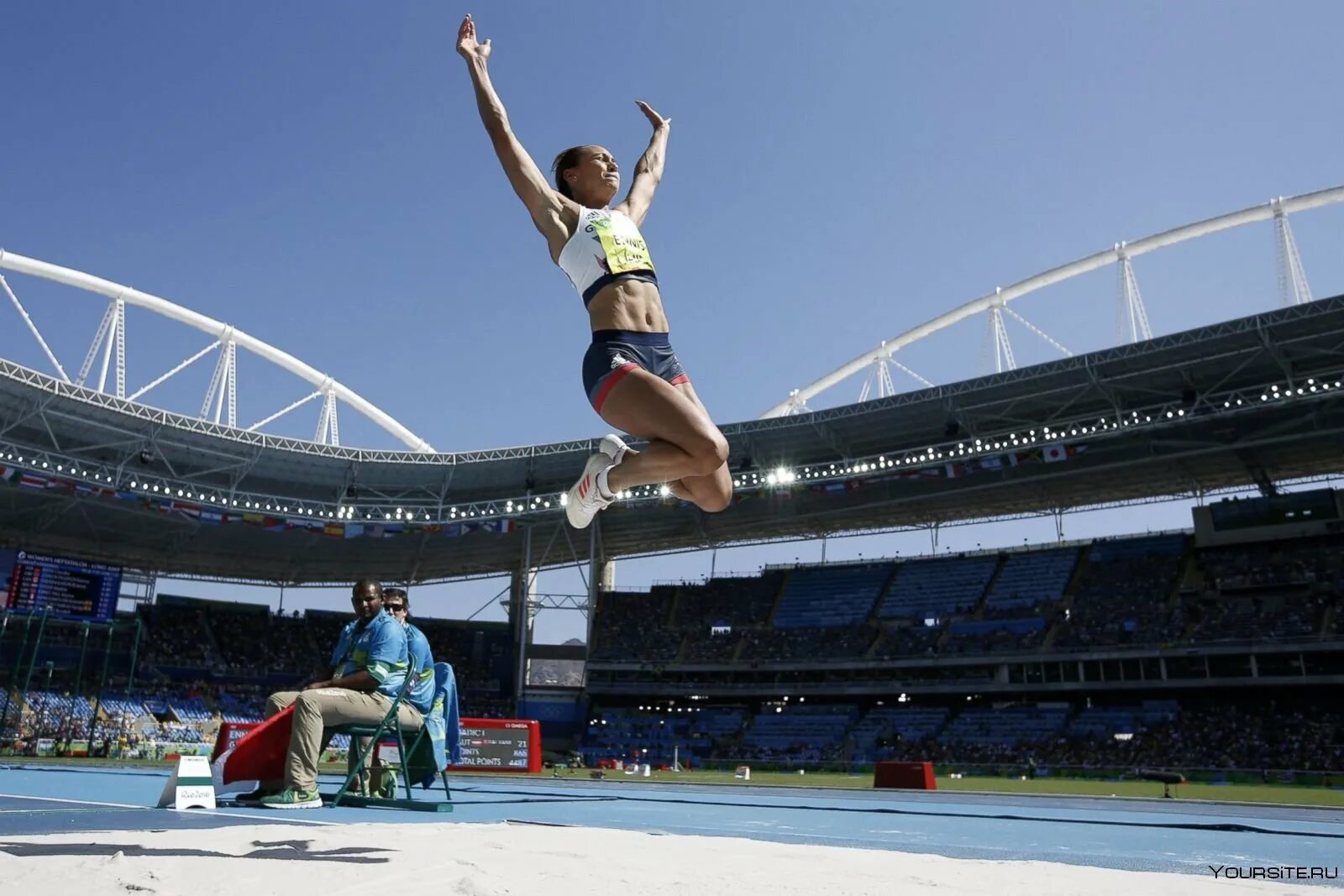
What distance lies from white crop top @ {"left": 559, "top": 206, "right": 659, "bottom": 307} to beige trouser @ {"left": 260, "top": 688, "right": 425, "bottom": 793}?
3.39 metres

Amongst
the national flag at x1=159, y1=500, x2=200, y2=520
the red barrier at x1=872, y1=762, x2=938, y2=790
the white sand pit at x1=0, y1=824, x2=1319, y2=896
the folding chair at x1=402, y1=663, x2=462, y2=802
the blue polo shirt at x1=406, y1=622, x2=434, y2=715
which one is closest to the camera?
the white sand pit at x1=0, y1=824, x2=1319, y2=896

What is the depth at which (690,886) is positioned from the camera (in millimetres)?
2822

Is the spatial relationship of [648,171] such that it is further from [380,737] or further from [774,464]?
[774,464]

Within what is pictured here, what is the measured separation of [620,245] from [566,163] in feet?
2.12

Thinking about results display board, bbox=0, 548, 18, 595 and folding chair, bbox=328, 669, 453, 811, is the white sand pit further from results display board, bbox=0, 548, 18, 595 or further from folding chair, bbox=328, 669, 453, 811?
results display board, bbox=0, 548, 18, 595

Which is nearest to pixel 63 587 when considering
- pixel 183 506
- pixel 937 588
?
pixel 183 506

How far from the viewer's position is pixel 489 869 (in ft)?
10.1

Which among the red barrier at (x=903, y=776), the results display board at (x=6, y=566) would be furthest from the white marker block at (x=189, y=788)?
the results display board at (x=6, y=566)

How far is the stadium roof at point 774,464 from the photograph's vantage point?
29562 millimetres

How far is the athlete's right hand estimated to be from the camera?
4.90m

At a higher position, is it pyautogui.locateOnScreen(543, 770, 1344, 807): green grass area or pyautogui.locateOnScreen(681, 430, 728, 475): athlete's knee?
pyautogui.locateOnScreen(681, 430, 728, 475): athlete's knee

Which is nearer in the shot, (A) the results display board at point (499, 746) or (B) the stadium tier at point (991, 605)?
(A) the results display board at point (499, 746)

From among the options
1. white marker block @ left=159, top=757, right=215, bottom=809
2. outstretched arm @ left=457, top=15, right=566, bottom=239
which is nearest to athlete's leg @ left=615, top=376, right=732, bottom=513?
outstretched arm @ left=457, top=15, right=566, bottom=239

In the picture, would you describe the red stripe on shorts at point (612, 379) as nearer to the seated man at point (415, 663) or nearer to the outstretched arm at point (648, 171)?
the outstretched arm at point (648, 171)
